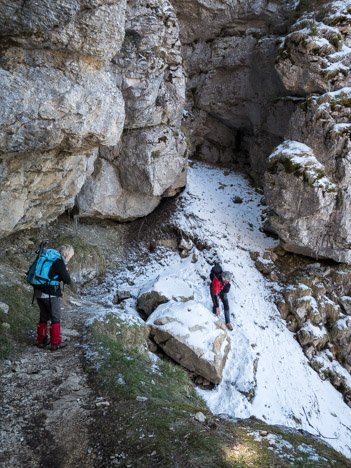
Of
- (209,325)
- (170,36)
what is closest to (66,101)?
(209,325)

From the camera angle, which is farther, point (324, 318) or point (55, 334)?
point (324, 318)

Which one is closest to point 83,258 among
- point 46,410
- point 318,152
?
point 46,410

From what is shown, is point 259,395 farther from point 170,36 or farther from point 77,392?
point 170,36

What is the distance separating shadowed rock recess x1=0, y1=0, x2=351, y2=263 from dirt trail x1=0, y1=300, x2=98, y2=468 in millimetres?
4413

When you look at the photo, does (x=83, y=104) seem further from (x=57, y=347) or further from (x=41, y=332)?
(x=57, y=347)

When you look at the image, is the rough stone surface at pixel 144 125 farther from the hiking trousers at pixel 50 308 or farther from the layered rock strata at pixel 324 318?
the hiking trousers at pixel 50 308

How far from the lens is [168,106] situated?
13547mm

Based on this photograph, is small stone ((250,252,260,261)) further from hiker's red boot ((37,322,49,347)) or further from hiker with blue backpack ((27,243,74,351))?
hiker's red boot ((37,322,49,347))

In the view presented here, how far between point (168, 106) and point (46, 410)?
11.8m

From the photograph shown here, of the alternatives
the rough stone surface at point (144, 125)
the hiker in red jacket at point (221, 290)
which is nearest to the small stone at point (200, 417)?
the hiker in red jacket at point (221, 290)

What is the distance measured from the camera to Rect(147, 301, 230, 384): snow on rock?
8477 millimetres

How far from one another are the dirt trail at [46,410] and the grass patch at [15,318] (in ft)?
0.83

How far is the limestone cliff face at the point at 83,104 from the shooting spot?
6.59 meters

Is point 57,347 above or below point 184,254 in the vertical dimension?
below
